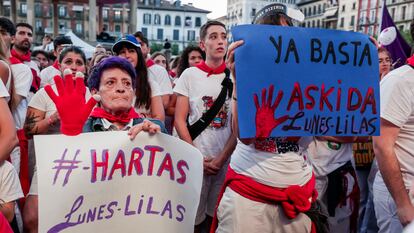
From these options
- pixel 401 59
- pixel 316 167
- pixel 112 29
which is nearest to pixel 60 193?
pixel 316 167

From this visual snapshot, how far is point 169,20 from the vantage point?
8906 centimetres

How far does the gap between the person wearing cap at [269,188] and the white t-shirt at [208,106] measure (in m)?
1.08

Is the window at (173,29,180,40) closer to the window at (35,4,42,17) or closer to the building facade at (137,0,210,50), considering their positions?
the building facade at (137,0,210,50)

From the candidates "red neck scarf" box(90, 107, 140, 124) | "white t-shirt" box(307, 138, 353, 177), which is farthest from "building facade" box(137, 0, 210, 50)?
"red neck scarf" box(90, 107, 140, 124)

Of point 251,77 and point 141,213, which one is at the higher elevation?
point 251,77

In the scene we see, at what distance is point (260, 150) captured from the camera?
1967 millimetres

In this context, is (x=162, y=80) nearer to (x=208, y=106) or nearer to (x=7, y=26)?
(x=208, y=106)

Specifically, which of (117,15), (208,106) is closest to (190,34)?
(117,15)

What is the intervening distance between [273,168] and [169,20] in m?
90.2

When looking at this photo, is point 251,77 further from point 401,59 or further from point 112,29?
point 112,29

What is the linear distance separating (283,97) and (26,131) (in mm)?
1883

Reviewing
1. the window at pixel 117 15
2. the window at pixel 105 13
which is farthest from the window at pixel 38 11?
the window at pixel 117 15

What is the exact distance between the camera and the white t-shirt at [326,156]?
122 inches

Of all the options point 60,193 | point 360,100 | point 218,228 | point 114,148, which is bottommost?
point 218,228
